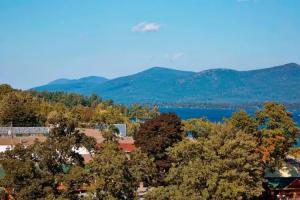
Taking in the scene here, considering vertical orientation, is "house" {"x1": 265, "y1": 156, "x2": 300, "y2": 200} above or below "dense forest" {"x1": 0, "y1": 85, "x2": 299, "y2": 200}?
below

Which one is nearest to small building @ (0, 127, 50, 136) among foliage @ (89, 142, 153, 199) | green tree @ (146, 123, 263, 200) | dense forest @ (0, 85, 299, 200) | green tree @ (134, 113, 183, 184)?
green tree @ (134, 113, 183, 184)

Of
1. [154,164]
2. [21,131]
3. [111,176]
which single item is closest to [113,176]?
[111,176]

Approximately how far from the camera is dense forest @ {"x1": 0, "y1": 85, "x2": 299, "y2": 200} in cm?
2639

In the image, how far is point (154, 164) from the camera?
32562mm

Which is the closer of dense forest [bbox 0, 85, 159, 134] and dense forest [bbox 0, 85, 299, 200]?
dense forest [bbox 0, 85, 299, 200]

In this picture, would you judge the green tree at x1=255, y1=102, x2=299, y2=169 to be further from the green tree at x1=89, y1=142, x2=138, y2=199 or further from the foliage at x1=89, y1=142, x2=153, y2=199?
the green tree at x1=89, y1=142, x2=138, y2=199

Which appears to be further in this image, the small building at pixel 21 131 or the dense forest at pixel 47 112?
the dense forest at pixel 47 112

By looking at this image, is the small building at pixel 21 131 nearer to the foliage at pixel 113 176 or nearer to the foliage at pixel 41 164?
the foliage at pixel 41 164

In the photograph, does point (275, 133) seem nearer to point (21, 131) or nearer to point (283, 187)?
point (283, 187)

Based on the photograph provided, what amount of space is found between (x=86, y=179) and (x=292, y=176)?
2531 cm

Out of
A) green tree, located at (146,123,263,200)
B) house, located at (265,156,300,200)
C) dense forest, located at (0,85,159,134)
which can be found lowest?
house, located at (265,156,300,200)

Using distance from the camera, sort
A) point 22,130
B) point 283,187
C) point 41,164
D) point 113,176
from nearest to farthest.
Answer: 1. point 113,176
2. point 41,164
3. point 283,187
4. point 22,130

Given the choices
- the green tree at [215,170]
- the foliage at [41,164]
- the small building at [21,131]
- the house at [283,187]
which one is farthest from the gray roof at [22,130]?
the foliage at [41,164]

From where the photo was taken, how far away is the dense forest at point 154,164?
2639cm
